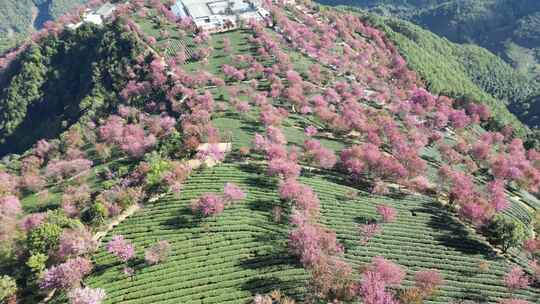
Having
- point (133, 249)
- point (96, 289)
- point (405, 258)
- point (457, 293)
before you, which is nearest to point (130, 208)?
point (133, 249)

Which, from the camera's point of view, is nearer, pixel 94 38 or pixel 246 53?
pixel 246 53

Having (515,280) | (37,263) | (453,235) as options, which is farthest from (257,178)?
(515,280)

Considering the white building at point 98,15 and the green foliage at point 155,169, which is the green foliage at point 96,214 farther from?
the white building at point 98,15

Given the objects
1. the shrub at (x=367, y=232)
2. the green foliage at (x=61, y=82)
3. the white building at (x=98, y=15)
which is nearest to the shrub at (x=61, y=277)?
the shrub at (x=367, y=232)

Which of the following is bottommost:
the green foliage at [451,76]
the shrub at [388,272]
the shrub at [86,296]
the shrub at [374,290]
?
the green foliage at [451,76]

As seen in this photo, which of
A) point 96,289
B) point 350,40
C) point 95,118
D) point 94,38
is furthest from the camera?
point 350,40

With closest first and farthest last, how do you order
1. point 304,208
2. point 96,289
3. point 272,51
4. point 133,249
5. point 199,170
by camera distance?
1. point 96,289
2. point 133,249
3. point 304,208
4. point 199,170
5. point 272,51

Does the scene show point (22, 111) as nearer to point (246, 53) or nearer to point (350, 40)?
point (246, 53)
